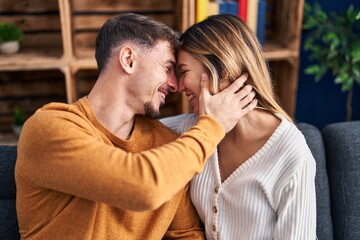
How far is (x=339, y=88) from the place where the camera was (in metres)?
2.76

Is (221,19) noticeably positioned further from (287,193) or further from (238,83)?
(287,193)

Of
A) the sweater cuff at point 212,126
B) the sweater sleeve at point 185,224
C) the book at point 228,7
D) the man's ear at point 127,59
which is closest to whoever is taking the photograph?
the sweater cuff at point 212,126

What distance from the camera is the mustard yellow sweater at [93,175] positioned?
1.02 meters

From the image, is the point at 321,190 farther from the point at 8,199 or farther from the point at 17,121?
the point at 17,121

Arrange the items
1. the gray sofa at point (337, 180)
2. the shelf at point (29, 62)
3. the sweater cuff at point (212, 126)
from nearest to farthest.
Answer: the sweater cuff at point (212, 126) < the gray sofa at point (337, 180) < the shelf at point (29, 62)

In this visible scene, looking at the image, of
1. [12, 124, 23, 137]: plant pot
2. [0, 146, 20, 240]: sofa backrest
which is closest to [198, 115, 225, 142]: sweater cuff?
[0, 146, 20, 240]: sofa backrest

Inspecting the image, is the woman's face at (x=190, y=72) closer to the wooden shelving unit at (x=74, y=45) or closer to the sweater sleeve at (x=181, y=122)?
the sweater sleeve at (x=181, y=122)

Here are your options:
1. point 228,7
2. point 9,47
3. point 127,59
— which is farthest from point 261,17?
point 9,47

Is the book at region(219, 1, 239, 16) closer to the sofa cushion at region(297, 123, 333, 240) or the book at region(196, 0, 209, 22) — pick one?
the book at region(196, 0, 209, 22)

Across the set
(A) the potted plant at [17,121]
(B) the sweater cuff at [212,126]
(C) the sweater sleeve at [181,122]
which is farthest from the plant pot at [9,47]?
(B) the sweater cuff at [212,126]

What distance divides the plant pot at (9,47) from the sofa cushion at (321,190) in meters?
1.48

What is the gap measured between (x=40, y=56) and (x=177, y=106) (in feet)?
2.68

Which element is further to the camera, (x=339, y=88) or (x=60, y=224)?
(x=339, y=88)

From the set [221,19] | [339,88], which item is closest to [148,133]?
[221,19]
